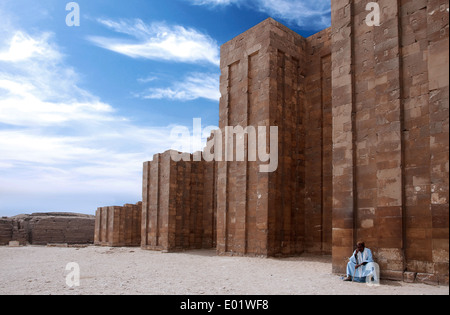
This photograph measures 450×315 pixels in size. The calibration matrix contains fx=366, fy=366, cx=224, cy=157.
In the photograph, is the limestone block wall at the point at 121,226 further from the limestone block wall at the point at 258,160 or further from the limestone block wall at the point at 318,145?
the limestone block wall at the point at 318,145

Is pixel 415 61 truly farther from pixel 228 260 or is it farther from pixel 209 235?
pixel 209 235

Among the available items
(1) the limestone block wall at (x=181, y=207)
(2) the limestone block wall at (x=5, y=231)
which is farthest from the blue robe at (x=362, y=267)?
(2) the limestone block wall at (x=5, y=231)

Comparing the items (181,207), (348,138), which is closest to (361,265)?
(348,138)

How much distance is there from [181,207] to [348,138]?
509 inches

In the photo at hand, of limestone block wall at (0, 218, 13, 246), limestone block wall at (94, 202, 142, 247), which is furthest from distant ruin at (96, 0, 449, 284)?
limestone block wall at (0, 218, 13, 246)

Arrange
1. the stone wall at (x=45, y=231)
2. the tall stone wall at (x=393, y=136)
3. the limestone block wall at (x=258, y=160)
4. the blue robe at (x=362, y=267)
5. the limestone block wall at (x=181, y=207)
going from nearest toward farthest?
the tall stone wall at (x=393, y=136) → the blue robe at (x=362, y=267) → the limestone block wall at (x=258, y=160) → the limestone block wall at (x=181, y=207) → the stone wall at (x=45, y=231)

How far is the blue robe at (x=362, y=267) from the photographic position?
846 centimetres

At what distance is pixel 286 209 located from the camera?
15055 millimetres

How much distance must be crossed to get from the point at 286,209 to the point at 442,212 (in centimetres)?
768

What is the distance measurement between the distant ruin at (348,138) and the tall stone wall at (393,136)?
1.0 inches

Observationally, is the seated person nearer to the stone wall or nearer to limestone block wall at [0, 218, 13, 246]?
the stone wall

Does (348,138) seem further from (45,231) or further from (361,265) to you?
(45,231)

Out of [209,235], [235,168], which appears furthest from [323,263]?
[209,235]

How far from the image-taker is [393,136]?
890cm
